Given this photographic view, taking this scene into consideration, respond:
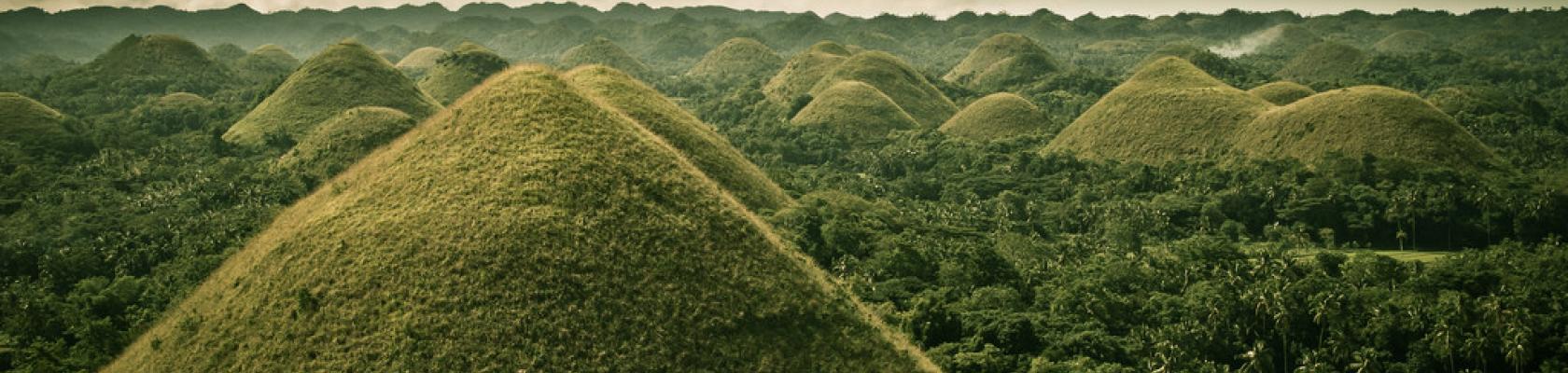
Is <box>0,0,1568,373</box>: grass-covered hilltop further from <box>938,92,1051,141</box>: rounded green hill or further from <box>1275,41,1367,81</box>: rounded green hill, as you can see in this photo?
<box>1275,41,1367,81</box>: rounded green hill

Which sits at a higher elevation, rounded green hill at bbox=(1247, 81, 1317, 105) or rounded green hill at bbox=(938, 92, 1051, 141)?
rounded green hill at bbox=(1247, 81, 1317, 105)

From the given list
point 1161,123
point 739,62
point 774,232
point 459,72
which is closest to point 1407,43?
point 739,62

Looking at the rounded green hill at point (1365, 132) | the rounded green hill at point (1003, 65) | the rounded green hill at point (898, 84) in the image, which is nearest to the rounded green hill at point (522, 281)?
the rounded green hill at point (1365, 132)

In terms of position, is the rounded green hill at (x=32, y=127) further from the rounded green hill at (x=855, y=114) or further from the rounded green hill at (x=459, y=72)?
the rounded green hill at (x=855, y=114)

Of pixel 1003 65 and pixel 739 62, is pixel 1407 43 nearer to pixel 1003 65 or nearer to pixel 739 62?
pixel 1003 65

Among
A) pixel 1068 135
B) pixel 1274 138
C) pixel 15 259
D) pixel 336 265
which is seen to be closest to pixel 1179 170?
pixel 1274 138

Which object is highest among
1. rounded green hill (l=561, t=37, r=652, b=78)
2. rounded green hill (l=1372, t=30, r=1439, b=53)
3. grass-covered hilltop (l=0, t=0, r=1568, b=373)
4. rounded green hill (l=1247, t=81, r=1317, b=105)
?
rounded green hill (l=1372, t=30, r=1439, b=53)

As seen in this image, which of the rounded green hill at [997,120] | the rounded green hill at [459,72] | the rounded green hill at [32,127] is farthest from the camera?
the rounded green hill at [459,72]

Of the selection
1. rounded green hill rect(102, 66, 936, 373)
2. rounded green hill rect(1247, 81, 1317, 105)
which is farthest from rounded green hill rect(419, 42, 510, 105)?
rounded green hill rect(102, 66, 936, 373)
